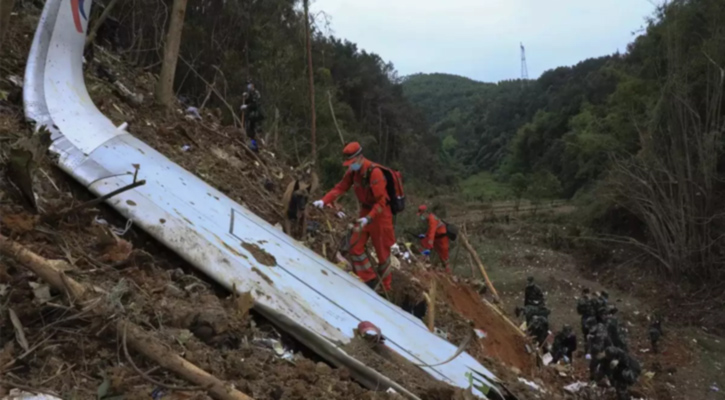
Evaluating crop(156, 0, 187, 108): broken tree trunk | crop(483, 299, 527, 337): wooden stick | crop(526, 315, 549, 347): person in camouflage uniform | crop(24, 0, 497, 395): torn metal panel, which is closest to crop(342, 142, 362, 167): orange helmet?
crop(24, 0, 497, 395): torn metal panel

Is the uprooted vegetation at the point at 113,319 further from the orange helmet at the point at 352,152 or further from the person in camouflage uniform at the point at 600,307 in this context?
the person in camouflage uniform at the point at 600,307

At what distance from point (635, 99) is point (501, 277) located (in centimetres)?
1026

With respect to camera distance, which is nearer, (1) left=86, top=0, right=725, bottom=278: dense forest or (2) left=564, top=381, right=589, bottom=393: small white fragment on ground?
A: (2) left=564, top=381, right=589, bottom=393: small white fragment on ground

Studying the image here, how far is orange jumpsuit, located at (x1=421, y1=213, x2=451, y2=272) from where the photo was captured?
9.01m

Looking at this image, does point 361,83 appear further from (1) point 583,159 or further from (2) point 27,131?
(2) point 27,131

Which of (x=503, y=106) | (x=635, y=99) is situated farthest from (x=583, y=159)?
(x=503, y=106)

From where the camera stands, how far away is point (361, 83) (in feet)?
114

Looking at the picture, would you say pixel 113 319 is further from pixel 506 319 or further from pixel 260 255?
pixel 506 319

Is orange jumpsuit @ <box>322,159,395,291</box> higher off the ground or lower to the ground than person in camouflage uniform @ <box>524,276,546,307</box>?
higher

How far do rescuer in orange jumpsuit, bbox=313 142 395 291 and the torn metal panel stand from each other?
969mm

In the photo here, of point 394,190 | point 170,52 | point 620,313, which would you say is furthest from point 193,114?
point 620,313

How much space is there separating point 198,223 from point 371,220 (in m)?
2.12

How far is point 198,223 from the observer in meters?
3.72

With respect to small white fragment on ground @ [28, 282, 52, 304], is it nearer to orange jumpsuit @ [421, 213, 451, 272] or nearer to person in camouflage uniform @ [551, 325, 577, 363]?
person in camouflage uniform @ [551, 325, 577, 363]
